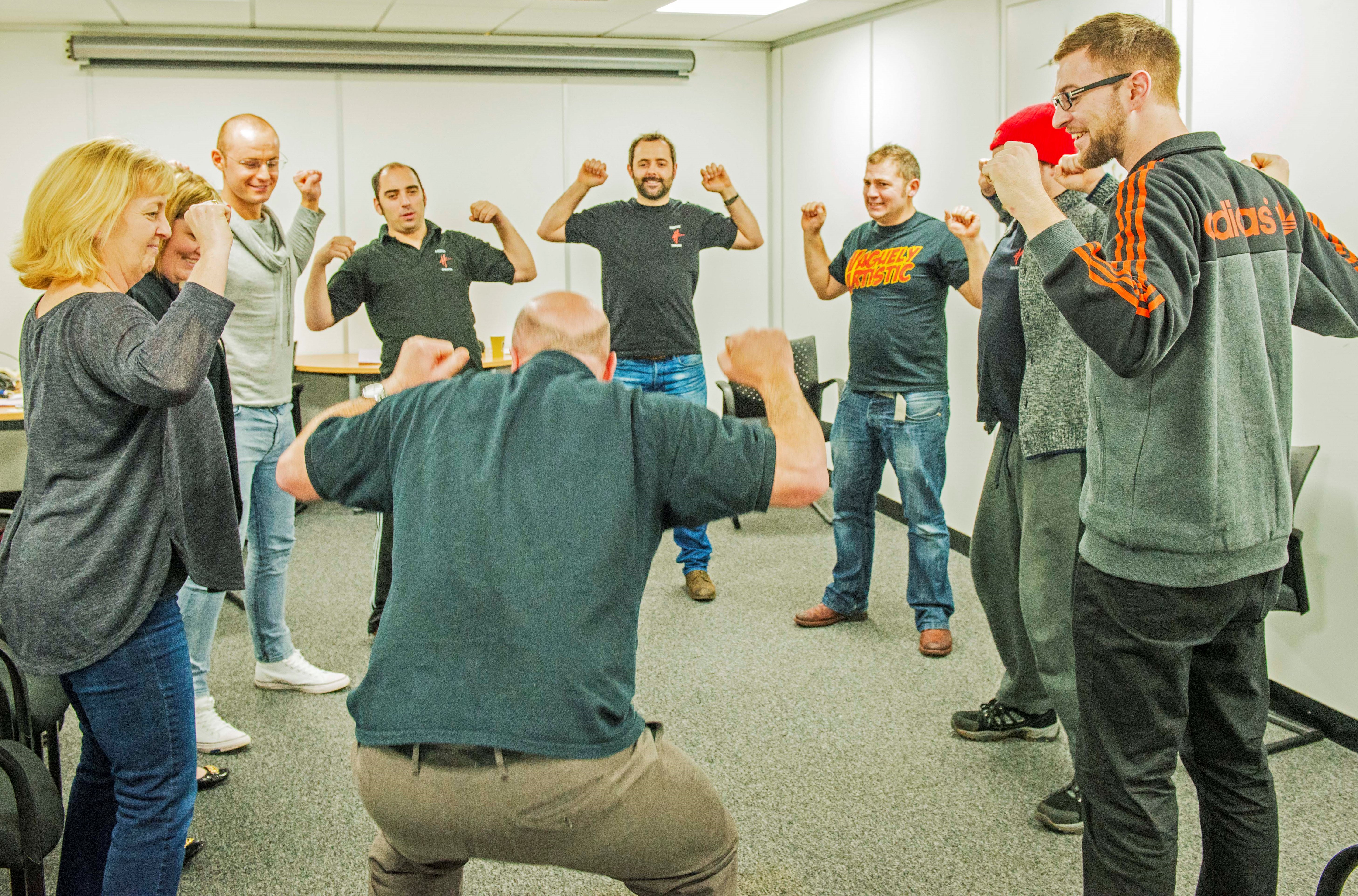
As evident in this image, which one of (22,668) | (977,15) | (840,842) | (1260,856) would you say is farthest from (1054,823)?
(977,15)

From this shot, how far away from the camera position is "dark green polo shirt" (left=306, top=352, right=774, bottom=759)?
130 cm

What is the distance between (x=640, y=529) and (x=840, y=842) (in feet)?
4.12

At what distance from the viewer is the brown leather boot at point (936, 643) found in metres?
3.43

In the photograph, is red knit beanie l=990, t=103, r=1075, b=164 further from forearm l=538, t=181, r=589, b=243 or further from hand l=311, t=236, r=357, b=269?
forearm l=538, t=181, r=589, b=243

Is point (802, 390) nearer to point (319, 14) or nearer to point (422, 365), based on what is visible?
point (319, 14)

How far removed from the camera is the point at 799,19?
18.3 feet

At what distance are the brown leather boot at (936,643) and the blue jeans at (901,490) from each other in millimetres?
30

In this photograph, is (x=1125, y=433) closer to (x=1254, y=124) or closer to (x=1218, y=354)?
(x=1218, y=354)

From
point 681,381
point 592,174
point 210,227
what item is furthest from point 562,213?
point 210,227

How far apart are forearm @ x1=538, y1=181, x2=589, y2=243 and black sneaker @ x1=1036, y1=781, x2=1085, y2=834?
9.29ft

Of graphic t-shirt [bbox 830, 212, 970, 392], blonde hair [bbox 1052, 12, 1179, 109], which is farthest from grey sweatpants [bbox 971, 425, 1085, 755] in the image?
graphic t-shirt [bbox 830, 212, 970, 392]

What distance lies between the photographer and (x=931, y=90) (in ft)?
15.8

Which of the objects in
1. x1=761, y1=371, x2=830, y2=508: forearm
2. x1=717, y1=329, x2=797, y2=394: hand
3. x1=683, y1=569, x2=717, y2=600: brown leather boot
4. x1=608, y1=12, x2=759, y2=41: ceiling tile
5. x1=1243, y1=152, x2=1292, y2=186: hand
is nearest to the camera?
x1=761, y1=371, x2=830, y2=508: forearm

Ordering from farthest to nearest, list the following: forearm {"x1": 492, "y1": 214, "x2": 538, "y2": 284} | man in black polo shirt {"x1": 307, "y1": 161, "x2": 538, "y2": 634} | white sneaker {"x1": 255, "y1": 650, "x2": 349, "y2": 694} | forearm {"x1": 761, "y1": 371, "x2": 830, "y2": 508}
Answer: forearm {"x1": 492, "y1": 214, "x2": 538, "y2": 284} < man in black polo shirt {"x1": 307, "y1": 161, "x2": 538, "y2": 634} < white sneaker {"x1": 255, "y1": 650, "x2": 349, "y2": 694} < forearm {"x1": 761, "y1": 371, "x2": 830, "y2": 508}
